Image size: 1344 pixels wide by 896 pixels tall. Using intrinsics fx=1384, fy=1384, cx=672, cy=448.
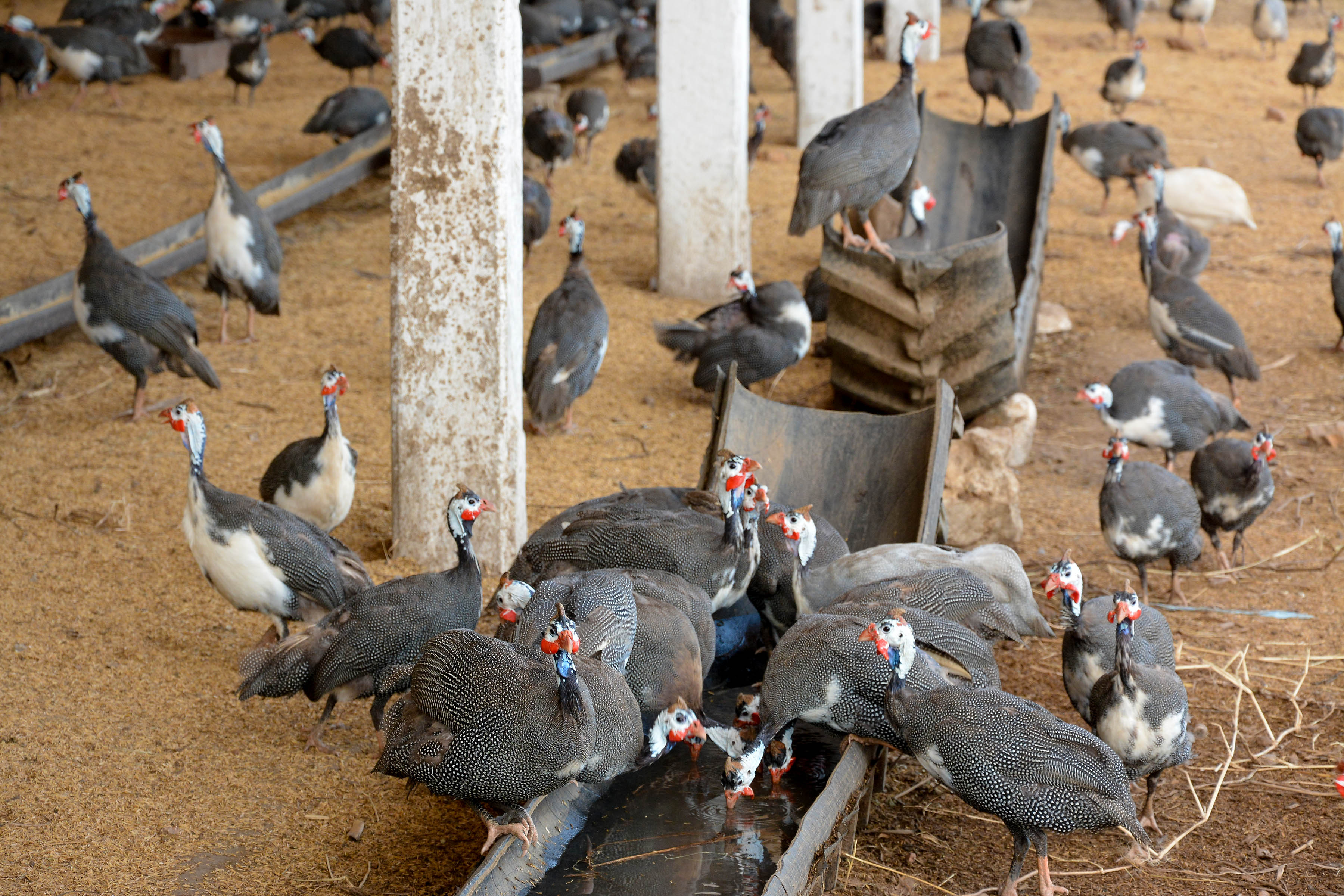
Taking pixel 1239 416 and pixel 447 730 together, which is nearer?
pixel 447 730

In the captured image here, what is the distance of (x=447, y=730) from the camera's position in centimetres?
351

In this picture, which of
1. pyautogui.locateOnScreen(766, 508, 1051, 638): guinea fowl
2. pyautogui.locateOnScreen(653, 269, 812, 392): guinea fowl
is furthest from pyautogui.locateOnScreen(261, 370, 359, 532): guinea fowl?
pyautogui.locateOnScreen(653, 269, 812, 392): guinea fowl

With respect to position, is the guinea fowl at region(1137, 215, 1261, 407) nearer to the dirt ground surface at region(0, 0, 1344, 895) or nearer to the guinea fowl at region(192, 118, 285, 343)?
the dirt ground surface at region(0, 0, 1344, 895)

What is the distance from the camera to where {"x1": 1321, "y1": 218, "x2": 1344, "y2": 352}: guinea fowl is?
7.93 meters

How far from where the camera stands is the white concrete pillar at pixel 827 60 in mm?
11406

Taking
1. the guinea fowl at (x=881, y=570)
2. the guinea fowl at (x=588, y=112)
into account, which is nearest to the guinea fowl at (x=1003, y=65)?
the guinea fowl at (x=588, y=112)

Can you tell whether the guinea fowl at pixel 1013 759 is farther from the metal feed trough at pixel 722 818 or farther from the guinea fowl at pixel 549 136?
the guinea fowl at pixel 549 136

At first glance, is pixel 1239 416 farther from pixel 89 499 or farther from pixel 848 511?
pixel 89 499

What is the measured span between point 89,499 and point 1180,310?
5383 millimetres

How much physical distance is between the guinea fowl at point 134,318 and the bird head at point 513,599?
2856 millimetres

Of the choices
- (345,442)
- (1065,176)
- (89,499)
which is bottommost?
(1065,176)

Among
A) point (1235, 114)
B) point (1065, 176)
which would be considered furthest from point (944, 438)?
point (1235, 114)

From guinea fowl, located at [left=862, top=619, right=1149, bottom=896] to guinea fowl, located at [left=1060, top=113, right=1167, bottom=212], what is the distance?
7505 mm

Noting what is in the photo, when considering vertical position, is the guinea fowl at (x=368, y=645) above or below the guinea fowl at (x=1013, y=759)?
below
